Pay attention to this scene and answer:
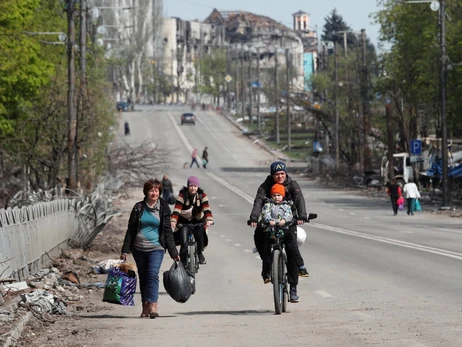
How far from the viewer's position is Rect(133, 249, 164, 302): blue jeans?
1358 centimetres

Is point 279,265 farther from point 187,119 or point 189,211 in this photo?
point 187,119

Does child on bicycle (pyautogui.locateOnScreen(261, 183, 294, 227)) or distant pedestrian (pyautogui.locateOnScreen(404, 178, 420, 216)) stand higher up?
child on bicycle (pyautogui.locateOnScreen(261, 183, 294, 227))

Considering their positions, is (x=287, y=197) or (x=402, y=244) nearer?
(x=287, y=197)

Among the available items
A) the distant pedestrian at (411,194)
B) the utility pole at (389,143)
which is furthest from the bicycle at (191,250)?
the utility pole at (389,143)

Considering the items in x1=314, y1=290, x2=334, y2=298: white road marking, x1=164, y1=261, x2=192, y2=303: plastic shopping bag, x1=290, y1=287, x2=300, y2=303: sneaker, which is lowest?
x1=314, y1=290, x2=334, y2=298: white road marking

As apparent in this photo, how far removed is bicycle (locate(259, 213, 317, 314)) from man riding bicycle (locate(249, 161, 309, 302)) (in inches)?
2.8

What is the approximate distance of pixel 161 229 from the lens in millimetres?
13594

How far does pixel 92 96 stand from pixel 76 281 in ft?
96.7

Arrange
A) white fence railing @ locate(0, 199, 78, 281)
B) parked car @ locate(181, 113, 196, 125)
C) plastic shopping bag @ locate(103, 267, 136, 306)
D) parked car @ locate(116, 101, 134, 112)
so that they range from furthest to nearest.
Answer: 1. parked car @ locate(116, 101, 134, 112)
2. parked car @ locate(181, 113, 196, 125)
3. white fence railing @ locate(0, 199, 78, 281)
4. plastic shopping bag @ locate(103, 267, 136, 306)

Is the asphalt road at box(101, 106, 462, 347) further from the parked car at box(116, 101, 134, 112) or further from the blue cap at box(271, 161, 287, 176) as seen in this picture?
the parked car at box(116, 101, 134, 112)

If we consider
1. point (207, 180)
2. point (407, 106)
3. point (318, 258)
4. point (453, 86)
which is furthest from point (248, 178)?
point (318, 258)

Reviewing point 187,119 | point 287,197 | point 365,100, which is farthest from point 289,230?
point 187,119

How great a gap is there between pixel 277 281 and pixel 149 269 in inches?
56.1

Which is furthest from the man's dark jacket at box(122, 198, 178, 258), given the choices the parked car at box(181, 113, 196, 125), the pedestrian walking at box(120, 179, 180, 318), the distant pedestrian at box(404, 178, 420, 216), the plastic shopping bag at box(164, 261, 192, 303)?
the parked car at box(181, 113, 196, 125)
